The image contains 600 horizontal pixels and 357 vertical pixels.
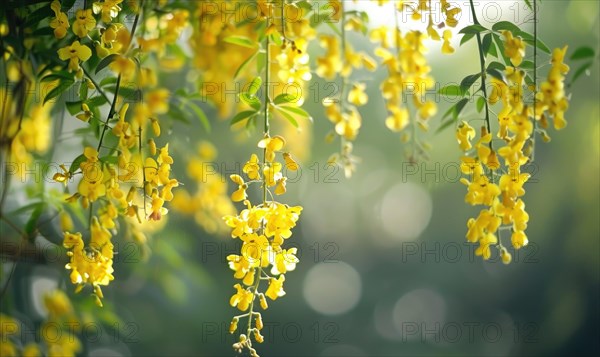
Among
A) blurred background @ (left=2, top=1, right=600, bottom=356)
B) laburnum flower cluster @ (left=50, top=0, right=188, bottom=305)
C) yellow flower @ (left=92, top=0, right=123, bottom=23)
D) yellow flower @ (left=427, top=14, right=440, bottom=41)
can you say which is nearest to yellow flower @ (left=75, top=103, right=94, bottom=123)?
laburnum flower cluster @ (left=50, top=0, right=188, bottom=305)

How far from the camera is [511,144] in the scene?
0.84 m

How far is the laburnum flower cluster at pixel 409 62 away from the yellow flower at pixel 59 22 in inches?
15.9

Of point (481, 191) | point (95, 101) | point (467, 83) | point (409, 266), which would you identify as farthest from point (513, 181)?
point (409, 266)

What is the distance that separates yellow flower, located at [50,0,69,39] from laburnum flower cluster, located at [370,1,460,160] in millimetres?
404

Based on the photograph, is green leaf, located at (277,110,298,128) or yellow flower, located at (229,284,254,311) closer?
yellow flower, located at (229,284,254,311)

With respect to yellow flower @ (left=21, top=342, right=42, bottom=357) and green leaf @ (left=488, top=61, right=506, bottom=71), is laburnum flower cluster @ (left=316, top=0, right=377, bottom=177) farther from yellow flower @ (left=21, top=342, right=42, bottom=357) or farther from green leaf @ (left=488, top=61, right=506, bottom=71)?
yellow flower @ (left=21, top=342, right=42, bottom=357)

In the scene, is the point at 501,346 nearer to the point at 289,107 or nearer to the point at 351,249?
the point at 351,249

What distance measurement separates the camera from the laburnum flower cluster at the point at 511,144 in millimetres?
821

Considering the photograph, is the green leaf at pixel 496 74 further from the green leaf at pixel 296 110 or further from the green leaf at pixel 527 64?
the green leaf at pixel 296 110

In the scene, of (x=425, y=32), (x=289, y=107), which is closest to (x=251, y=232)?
(x=289, y=107)

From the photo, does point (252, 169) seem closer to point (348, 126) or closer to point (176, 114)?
point (348, 126)

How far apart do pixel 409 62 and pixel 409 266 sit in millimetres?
3493

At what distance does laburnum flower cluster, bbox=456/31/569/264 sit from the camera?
0.82 m

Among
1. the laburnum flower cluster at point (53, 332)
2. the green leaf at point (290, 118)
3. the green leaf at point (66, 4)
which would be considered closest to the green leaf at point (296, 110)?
the green leaf at point (290, 118)
